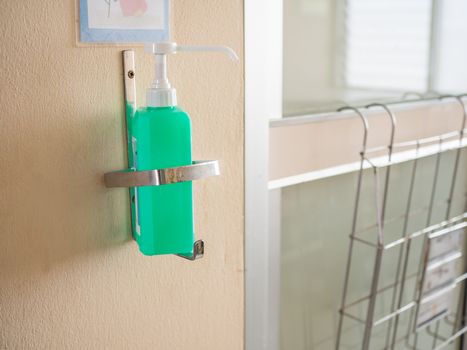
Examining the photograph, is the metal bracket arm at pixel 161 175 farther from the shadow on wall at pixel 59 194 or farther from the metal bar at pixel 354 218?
the metal bar at pixel 354 218

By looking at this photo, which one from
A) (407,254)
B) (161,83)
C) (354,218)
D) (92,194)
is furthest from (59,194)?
(407,254)

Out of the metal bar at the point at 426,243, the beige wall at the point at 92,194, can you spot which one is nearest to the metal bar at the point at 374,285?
the metal bar at the point at 426,243

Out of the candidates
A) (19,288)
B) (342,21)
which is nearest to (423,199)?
(342,21)

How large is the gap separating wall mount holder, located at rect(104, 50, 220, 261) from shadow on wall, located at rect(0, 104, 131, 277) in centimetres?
2

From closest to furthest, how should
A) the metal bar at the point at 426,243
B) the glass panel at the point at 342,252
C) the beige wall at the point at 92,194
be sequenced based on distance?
the beige wall at the point at 92,194 → the glass panel at the point at 342,252 → the metal bar at the point at 426,243

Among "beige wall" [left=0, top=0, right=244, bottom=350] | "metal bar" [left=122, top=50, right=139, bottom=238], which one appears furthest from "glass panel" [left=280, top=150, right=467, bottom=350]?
"metal bar" [left=122, top=50, right=139, bottom=238]

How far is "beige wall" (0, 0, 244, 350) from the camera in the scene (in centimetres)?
61

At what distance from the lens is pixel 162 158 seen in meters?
0.63

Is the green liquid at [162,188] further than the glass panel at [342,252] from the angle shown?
No

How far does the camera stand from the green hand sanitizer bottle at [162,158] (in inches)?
24.4

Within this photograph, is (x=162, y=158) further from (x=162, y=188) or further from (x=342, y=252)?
(x=342, y=252)

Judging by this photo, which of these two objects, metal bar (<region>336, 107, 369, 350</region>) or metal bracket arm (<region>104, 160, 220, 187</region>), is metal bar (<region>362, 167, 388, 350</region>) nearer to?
metal bar (<region>336, 107, 369, 350</region>)

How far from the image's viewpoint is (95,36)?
64 cm

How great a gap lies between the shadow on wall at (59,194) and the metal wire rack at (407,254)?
0.53 m
